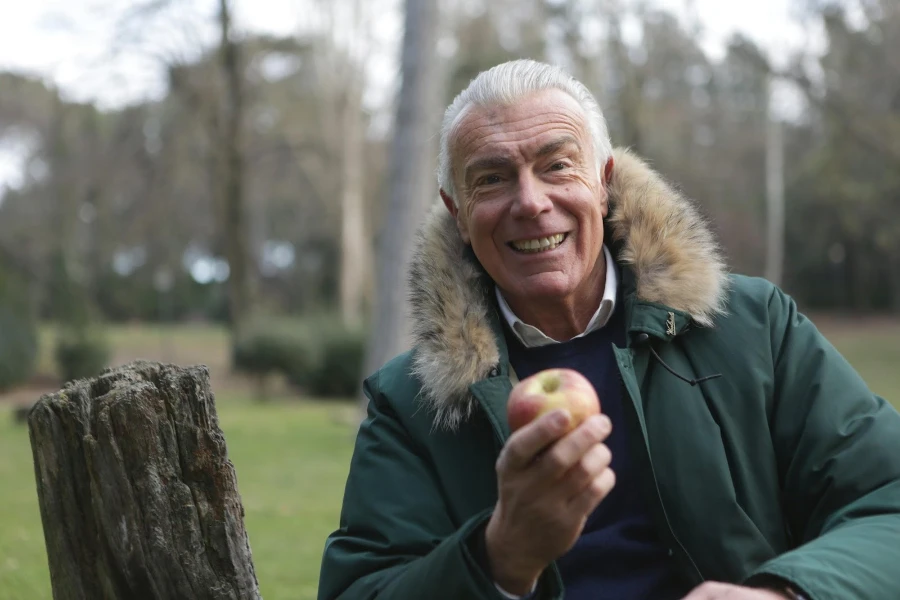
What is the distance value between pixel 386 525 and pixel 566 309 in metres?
0.75

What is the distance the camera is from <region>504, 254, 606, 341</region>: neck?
2648mm

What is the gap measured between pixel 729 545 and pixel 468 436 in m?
0.64

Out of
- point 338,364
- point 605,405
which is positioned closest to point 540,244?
point 605,405

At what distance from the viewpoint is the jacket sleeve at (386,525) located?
7.18 ft

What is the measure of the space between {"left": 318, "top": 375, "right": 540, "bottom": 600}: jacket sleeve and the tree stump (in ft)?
0.88

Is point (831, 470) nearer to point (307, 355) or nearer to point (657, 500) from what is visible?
point (657, 500)

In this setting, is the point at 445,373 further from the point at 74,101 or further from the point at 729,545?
the point at 74,101

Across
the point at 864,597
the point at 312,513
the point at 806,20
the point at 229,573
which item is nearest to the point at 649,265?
the point at 864,597

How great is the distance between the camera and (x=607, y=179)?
2859 millimetres

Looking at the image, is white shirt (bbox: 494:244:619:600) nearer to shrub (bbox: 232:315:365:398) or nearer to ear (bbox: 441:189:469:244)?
ear (bbox: 441:189:469:244)

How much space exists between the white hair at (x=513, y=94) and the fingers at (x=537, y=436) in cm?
112

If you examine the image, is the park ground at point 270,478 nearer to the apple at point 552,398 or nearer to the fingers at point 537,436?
the apple at point 552,398

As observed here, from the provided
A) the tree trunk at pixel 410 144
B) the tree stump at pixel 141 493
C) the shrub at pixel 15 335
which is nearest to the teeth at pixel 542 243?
the tree stump at pixel 141 493

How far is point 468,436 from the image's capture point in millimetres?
2408
